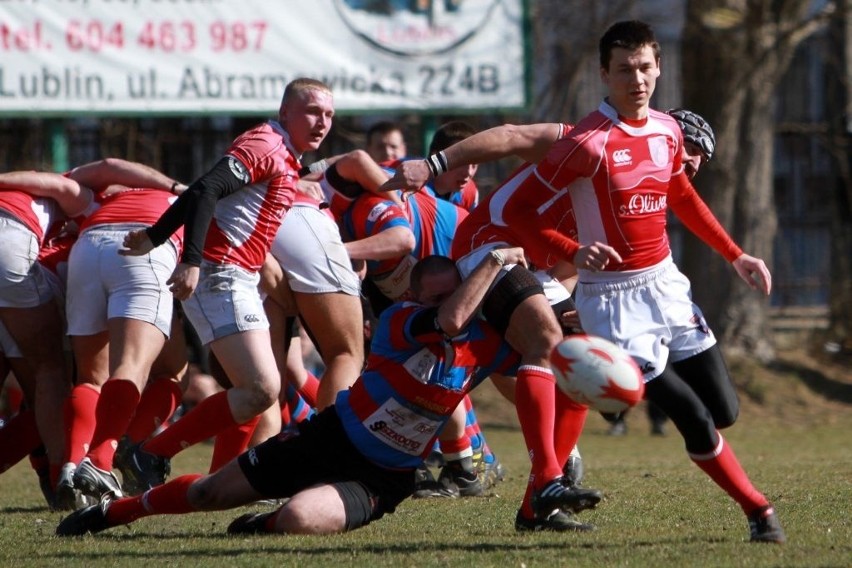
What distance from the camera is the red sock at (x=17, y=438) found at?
285 inches

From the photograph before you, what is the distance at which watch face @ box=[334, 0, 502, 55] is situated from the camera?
13.8m

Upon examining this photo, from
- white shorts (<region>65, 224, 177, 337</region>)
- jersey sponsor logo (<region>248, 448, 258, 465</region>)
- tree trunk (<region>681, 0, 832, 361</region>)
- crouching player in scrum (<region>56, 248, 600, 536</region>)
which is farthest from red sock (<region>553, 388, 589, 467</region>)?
tree trunk (<region>681, 0, 832, 361</region>)

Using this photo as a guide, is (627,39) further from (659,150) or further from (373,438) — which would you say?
(373,438)

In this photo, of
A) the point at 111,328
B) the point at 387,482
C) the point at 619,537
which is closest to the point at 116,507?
the point at 387,482

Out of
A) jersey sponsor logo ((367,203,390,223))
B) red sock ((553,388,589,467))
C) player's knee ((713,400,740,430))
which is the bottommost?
red sock ((553,388,589,467))

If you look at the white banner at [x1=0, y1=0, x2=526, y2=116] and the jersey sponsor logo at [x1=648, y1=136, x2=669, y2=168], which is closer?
the jersey sponsor logo at [x1=648, y1=136, x2=669, y2=168]

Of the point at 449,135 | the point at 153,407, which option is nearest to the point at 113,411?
the point at 153,407

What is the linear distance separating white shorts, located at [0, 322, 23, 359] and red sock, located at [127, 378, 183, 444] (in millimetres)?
680

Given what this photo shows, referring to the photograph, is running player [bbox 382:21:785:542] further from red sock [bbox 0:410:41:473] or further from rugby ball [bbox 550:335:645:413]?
red sock [bbox 0:410:41:473]

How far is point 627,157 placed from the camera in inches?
204

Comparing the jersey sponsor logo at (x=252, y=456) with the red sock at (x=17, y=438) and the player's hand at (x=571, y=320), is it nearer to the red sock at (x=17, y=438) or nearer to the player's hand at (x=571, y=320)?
the player's hand at (x=571, y=320)

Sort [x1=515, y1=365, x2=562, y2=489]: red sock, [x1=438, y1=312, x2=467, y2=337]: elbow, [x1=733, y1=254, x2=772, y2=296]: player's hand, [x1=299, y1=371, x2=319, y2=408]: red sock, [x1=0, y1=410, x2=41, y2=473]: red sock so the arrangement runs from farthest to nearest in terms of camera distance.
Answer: [x1=299, y1=371, x2=319, y2=408]: red sock < [x1=0, y1=410, x2=41, y2=473]: red sock < [x1=733, y1=254, x2=772, y2=296]: player's hand < [x1=515, y1=365, x2=562, y2=489]: red sock < [x1=438, y1=312, x2=467, y2=337]: elbow

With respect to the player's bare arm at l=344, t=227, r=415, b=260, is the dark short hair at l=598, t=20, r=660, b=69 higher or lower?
higher

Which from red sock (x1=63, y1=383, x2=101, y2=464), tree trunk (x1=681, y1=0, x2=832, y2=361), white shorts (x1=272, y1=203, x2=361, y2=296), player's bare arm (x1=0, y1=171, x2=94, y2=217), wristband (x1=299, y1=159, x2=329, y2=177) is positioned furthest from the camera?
tree trunk (x1=681, y1=0, x2=832, y2=361)
